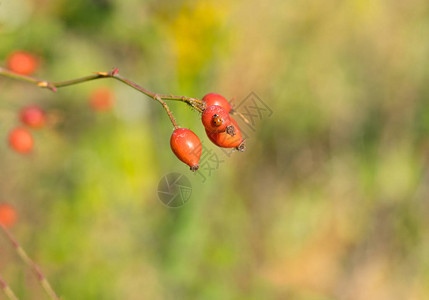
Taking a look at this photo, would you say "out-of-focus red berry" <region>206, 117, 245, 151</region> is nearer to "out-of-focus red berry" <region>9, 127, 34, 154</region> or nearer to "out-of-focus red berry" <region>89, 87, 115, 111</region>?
"out-of-focus red berry" <region>9, 127, 34, 154</region>

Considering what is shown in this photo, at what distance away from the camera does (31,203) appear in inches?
135

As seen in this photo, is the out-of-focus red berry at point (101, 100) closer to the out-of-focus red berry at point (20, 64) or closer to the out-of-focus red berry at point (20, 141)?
the out-of-focus red berry at point (20, 64)

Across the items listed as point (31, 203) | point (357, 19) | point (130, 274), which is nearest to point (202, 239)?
point (130, 274)

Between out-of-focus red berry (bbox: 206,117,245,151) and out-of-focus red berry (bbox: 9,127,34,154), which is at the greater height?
out-of-focus red berry (bbox: 9,127,34,154)

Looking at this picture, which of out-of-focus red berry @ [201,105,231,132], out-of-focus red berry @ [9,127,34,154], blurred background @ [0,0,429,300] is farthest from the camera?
blurred background @ [0,0,429,300]

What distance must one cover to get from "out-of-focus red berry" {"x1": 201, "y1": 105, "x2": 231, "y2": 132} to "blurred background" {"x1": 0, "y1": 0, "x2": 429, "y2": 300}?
2.30 m

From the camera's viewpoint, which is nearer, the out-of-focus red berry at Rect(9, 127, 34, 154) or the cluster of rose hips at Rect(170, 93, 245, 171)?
the cluster of rose hips at Rect(170, 93, 245, 171)

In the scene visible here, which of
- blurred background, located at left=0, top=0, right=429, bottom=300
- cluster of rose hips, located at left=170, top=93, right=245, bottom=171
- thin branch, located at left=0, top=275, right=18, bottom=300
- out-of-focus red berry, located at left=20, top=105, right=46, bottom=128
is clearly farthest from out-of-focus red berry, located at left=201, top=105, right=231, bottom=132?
blurred background, located at left=0, top=0, right=429, bottom=300

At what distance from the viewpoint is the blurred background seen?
352 cm

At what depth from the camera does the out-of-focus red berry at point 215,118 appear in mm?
1207

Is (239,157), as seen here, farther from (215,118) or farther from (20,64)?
(215,118)

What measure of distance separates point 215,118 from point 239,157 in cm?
357

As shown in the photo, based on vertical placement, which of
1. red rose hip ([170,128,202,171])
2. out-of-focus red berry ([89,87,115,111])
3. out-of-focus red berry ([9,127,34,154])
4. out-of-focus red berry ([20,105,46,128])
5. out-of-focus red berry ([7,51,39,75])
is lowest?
red rose hip ([170,128,202,171])

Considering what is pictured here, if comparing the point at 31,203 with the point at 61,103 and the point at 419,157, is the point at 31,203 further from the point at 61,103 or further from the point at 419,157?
the point at 419,157
